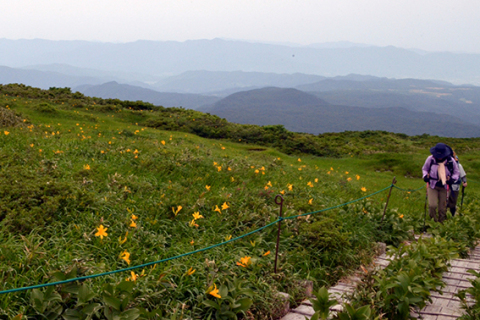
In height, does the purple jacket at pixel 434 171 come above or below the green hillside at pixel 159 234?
above

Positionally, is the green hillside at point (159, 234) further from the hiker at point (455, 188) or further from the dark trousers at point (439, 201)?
the hiker at point (455, 188)

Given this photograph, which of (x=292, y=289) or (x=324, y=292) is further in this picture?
(x=292, y=289)

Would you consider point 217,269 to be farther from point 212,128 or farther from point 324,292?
point 212,128

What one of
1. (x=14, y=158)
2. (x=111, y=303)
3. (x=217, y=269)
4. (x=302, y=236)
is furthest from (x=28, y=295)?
(x=14, y=158)

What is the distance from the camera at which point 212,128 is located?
25.5 metres

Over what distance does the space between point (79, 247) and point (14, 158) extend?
3.69 metres

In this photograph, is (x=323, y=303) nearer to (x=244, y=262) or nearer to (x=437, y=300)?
(x=244, y=262)

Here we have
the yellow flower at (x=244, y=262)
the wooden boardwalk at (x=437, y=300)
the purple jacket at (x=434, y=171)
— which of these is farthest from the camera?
the purple jacket at (x=434, y=171)

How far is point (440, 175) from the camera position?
7863mm

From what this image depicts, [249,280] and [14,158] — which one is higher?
[14,158]

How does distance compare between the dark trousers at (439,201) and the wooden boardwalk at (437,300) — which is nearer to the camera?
the wooden boardwalk at (437,300)

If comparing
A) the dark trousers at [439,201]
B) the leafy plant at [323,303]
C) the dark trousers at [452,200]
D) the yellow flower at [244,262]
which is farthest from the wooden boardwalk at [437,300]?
the dark trousers at [452,200]

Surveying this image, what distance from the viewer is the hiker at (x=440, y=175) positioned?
7.79 meters

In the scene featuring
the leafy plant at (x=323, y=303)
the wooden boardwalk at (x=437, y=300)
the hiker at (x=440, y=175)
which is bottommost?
the wooden boardwalk at (x=437, y=300)
